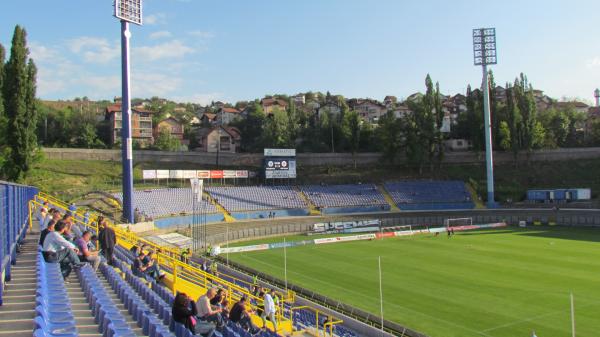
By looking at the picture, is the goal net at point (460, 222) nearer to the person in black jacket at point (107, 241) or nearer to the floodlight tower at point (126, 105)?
the floodlight tower at point (126, 105)

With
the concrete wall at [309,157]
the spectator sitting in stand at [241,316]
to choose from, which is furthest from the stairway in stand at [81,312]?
the concrete wall at [309,157]

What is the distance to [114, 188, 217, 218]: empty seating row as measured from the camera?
162 ft

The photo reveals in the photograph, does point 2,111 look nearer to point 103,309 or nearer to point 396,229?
point 103,309

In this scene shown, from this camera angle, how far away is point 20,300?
8281 millimetres

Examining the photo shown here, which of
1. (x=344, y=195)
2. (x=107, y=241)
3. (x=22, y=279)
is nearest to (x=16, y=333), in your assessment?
(x=22, y=279)

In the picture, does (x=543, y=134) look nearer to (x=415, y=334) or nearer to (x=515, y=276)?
(x=515, y=276)

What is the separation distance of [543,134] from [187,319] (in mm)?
74397

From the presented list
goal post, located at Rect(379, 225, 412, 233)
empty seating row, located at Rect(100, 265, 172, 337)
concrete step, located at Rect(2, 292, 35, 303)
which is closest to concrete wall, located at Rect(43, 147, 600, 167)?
goal post, located at Rect(379, 225, 412, 233)

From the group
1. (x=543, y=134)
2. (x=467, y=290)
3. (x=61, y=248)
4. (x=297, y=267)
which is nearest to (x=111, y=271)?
(x=61, y=248)

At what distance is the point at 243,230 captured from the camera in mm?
48219

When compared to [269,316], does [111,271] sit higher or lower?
higher

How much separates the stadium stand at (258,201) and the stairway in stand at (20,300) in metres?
44.4

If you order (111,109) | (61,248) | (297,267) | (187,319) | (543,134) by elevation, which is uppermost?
(111,109)

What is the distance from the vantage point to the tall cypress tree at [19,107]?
37938mm
